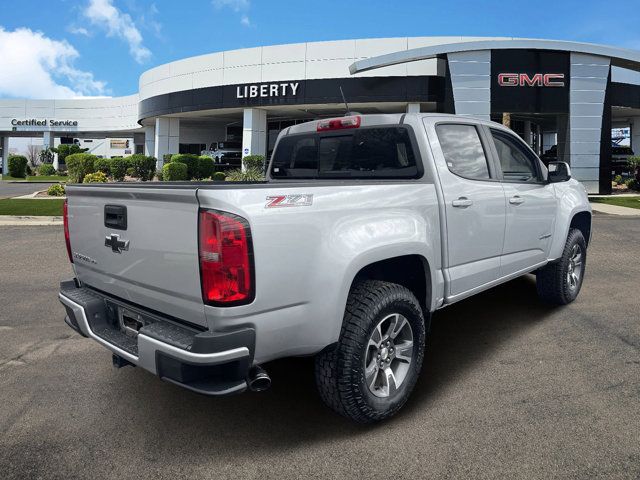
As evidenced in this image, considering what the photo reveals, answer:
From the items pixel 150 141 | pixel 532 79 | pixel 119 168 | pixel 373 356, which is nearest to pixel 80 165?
pixel 119 168

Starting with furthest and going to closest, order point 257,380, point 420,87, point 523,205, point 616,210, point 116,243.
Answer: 1. point 420,87
2. point 616,210
3. point 523,205
4. point 116,243
5. point 257,380

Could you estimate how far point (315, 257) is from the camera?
269 centimetres

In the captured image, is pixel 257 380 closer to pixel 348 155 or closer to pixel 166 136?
pixel 348 155

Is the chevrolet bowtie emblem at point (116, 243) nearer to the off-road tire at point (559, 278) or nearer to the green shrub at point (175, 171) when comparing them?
the off-road tire at point (559, 278)

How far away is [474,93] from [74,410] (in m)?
24.2

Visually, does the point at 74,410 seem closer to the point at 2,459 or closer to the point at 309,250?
the point at 2,459

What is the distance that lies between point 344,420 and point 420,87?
88.3ft

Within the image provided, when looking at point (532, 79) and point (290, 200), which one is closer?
point (290, 200)

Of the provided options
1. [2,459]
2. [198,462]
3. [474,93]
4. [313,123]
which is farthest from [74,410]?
[474,93]

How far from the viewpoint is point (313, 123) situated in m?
4.37

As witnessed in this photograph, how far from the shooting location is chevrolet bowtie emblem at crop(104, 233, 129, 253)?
9.62 feet

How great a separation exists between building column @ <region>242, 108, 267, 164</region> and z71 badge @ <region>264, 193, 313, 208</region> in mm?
31704

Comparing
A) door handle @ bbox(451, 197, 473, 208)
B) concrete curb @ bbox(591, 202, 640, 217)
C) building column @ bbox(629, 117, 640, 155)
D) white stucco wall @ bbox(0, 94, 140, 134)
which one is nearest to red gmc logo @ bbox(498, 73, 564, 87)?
concrete curb @ bbox(591, 202, 640, 217)

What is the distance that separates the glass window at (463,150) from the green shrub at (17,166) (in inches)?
1956
